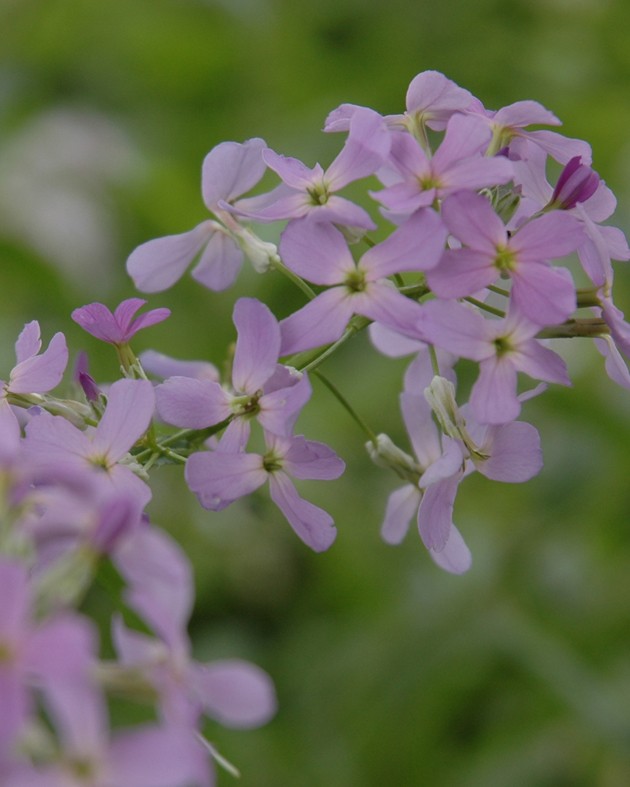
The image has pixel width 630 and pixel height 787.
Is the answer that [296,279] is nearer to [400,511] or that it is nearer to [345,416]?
[400,511]

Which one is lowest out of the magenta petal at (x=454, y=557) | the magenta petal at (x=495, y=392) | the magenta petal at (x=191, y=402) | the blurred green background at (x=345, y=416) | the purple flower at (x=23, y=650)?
the blurred green background at (x=345, y=416)

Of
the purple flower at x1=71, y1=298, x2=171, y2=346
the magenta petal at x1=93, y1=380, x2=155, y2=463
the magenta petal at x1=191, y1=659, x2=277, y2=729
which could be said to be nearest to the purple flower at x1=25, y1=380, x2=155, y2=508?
the magenta petal at x1=93, y1=380, x2=155, y2=463

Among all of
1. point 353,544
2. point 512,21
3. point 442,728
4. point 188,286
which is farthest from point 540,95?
point 442,728

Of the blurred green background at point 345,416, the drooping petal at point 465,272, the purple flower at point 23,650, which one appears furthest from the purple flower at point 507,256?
the blurred green background at point 345,416

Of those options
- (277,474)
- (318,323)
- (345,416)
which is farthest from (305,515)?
(345,416)

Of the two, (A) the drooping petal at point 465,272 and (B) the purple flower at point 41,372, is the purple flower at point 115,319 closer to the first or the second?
(B) the purple flower at point 41,372

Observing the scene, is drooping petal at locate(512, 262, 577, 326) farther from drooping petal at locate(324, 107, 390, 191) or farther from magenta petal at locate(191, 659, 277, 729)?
magenta petal at locate(191, 659, 277, 729)
